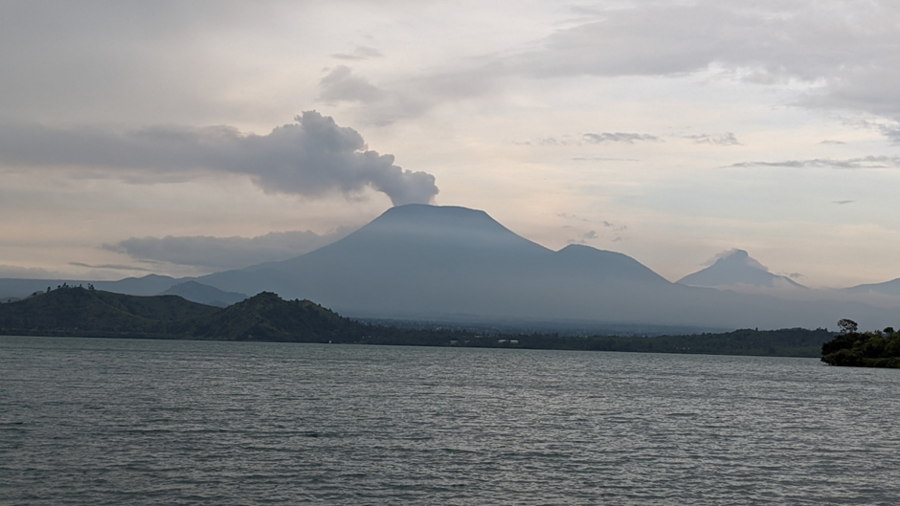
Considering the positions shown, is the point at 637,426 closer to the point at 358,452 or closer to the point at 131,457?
the point at 358,452

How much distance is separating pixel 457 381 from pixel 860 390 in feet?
222

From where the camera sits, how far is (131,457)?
54031mm

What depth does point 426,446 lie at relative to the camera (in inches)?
2466

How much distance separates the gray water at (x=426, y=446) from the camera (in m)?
46.3

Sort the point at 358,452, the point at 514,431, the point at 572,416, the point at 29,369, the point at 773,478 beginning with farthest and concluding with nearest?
the point at 29,369 < the point at 572,416 < the point at 514,431 < the point at 358,452 < the point at 773,478

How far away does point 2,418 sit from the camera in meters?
71.2

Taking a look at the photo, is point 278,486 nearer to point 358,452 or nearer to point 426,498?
point 426,498

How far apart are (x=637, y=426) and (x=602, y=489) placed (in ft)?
107

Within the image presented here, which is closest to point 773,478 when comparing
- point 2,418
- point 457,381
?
point 2,418

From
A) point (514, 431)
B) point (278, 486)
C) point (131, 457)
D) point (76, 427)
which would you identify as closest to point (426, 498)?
point (278, 486)

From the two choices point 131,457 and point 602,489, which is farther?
point 131,457

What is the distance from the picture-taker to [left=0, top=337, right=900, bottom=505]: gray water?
46.3m

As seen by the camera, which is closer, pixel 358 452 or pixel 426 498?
pixel 426 498

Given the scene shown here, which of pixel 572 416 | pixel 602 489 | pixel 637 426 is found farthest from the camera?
pixel 572 416
